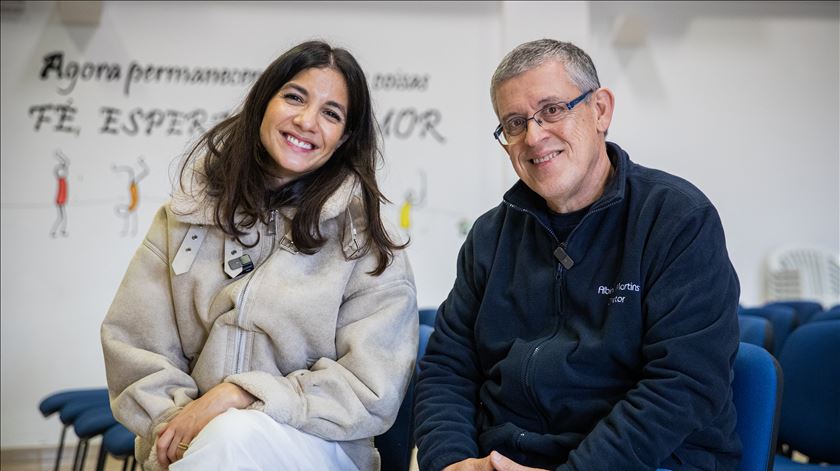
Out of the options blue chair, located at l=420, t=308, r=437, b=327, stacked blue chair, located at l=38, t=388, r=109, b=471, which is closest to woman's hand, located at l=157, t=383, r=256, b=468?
blue chair, located at l=420, t=308, r=437, b=327

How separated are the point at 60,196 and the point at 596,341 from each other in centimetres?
440

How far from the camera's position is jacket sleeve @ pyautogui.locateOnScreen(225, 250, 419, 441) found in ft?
5.39

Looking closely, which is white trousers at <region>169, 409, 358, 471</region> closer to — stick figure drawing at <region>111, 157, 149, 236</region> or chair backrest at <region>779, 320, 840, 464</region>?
chair backrest at <region>779, 320, 840, 464</region>

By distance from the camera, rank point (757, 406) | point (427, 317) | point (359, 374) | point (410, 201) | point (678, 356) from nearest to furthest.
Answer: point (678, 356)
point (757, 406)
point (359, 374)
point (427, 317)
point (410, 201)

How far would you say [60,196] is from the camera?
500 cm

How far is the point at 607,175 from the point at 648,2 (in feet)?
14.8

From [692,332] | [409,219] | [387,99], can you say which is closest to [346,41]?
[387,99]

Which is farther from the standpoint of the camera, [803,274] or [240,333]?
[803,274]

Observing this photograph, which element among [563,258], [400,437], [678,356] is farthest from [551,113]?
[400,437]

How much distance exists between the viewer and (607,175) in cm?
166

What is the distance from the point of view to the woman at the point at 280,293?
1669 mm

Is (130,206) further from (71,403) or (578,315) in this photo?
(578,315)

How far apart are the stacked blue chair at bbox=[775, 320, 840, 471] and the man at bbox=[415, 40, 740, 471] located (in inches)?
36.4

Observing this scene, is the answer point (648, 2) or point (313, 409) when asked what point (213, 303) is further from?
point (648, 2)
